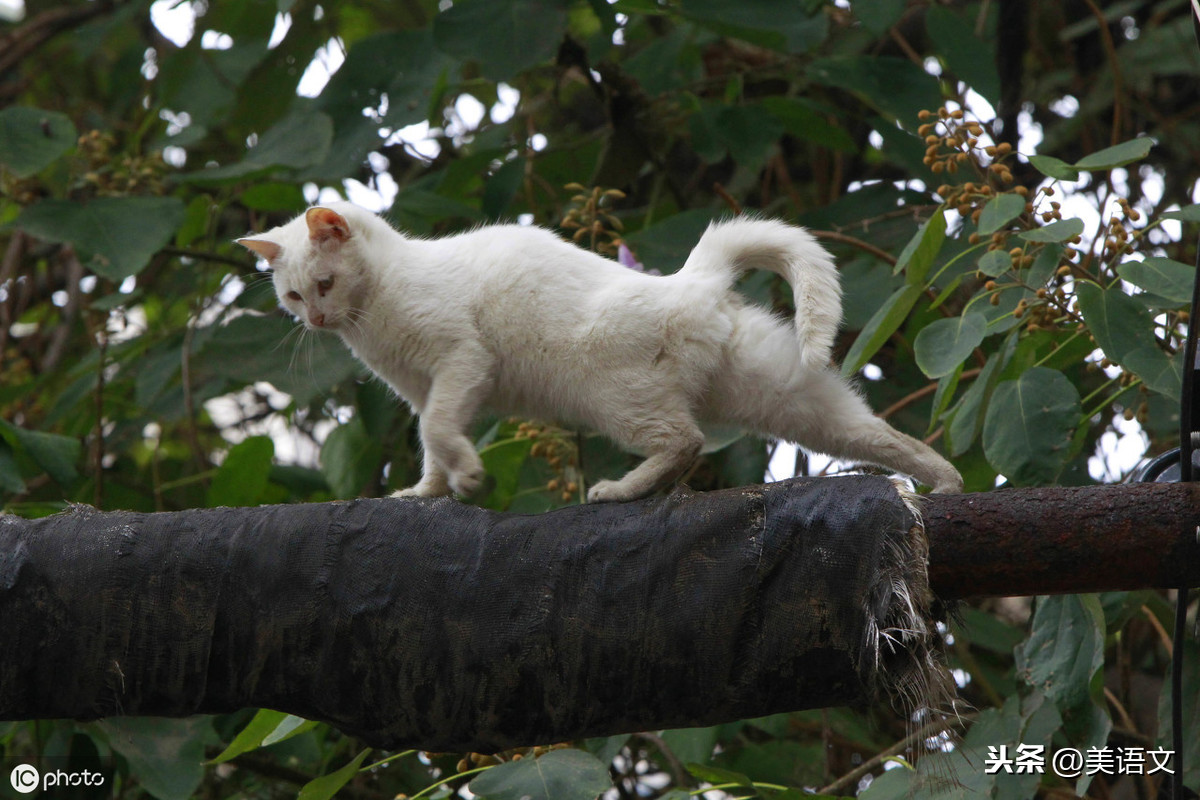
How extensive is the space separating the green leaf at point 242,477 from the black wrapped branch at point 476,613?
89 centimetres

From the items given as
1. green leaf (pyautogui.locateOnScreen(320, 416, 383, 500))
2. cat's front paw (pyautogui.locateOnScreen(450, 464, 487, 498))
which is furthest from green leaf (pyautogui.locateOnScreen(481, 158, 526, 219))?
cat's front paw (pyautogui.locateOnScreen(450, 464, 487, 498))

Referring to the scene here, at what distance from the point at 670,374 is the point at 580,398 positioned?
174mm

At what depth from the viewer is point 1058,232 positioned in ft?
6.25

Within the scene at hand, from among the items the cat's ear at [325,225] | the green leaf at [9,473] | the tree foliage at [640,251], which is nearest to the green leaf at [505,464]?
the tree foliage at [640,251]

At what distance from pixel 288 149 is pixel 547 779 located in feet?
5.98

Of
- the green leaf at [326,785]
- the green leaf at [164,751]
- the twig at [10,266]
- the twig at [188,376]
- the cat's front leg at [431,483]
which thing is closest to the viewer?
the green leaf at [326,785]

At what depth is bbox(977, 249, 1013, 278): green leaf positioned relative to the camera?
6.42 ft

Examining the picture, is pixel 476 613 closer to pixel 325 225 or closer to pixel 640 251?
pixel 325 225

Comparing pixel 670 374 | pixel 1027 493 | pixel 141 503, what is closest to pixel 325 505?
pixel 670 374

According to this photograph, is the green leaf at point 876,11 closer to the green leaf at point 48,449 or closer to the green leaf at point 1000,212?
the green leaf at point 1000,212

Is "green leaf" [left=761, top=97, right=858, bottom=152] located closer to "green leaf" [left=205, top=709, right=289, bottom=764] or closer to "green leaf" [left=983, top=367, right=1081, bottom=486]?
"green leaf" [left=983, top=367, right=1081, bottom=486]

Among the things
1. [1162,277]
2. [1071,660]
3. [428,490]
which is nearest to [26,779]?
[428,490]

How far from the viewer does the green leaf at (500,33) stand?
2830 millimetres

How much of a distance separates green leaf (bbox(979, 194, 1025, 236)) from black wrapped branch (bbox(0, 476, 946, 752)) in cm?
53
